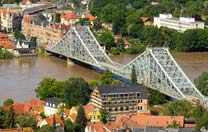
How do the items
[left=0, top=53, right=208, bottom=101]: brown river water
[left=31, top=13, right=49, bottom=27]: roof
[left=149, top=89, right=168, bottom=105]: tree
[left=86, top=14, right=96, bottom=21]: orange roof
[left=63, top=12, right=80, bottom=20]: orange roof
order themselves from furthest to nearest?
[left=86, top=14, right=96, bottom=21]: orange roof, [left=63, top=12, right=80, bottom=20]: orange roof, [left=31, top=13, right=49, bottom=27]: roof, [left=0, top=53, right=208, bottom=101]: brown river water, [left=149, top=89, right=168, bottom=105]: tree

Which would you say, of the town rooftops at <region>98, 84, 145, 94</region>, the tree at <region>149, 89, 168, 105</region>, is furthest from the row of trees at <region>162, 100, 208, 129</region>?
the tree at <region>149, 89, 168, 105</region>

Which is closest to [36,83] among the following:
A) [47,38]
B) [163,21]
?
[47,38]

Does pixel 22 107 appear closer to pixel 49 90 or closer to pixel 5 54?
pixel 49 90

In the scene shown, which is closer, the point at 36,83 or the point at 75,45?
the point at 36,83

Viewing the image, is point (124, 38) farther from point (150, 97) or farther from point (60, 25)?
point (150, 97)

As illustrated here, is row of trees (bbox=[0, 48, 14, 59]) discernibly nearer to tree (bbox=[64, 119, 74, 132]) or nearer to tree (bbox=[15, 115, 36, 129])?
tree (bbox=[15, 115, 36, 129])

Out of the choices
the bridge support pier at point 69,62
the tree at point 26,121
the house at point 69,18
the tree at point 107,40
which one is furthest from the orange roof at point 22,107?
the house at point 69,18
